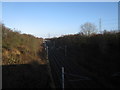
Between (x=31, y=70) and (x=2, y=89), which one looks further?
(x=31, y=70)

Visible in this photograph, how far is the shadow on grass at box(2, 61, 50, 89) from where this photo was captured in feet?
48.4

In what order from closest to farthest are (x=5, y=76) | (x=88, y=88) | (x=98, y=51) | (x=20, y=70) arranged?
(x=88, y=88)
(x=5, y=76)
(x=20, y=70)
(x=98, y=51)

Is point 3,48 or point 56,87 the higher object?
point 3,48

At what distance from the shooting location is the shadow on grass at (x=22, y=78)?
14.8 meters

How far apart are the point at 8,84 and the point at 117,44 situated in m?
14.5

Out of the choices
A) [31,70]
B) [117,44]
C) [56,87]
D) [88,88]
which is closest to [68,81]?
[56,87]

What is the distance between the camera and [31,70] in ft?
60.1

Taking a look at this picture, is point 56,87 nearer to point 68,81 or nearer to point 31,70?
point 68,81

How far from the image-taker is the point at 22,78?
52.0ft

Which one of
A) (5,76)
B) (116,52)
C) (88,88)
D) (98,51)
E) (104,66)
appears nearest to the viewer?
(88,88)

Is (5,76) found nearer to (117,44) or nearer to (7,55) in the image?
(7,55)

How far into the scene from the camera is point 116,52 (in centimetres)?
2173

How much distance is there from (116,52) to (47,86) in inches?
418

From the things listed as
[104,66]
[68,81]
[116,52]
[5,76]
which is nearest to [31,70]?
[5,76]
